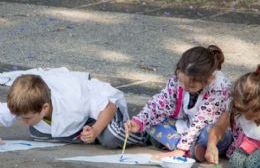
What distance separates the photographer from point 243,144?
14.5 ft

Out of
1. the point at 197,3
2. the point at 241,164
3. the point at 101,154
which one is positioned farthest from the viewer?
the point at 197,3

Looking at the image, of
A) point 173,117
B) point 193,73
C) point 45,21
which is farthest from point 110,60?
point 193,73

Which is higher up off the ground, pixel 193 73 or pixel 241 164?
pixel 193 73

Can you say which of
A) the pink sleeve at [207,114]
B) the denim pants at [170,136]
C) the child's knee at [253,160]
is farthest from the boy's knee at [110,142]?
the child's knee at [253,160]

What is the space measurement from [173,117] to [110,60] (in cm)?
259

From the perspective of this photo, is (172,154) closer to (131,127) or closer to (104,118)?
(131,127)

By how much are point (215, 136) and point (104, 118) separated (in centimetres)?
70

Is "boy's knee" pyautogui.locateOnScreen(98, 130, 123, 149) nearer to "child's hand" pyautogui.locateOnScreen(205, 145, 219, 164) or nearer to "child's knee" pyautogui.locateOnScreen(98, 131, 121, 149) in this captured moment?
"child's knee" pyautogui.locateOnScreen(98, 131, 121, 149)

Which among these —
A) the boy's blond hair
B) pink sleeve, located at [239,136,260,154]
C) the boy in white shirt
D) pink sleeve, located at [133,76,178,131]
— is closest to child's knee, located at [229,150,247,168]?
pink sleeve, located at [239,136,260,154]

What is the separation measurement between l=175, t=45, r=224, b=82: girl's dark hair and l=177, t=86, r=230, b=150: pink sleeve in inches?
6.2

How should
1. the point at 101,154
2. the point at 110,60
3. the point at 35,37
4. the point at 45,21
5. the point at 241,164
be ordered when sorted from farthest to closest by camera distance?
1. the point at 45,21
2. the point at 35,37
3. the point at 110,60
4. the point at 101,154
5. the point at 241,164

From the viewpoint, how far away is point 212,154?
4438 millimetres

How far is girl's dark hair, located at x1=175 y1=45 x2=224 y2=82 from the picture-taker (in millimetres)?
4449

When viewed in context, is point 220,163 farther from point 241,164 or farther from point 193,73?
point 193,73
